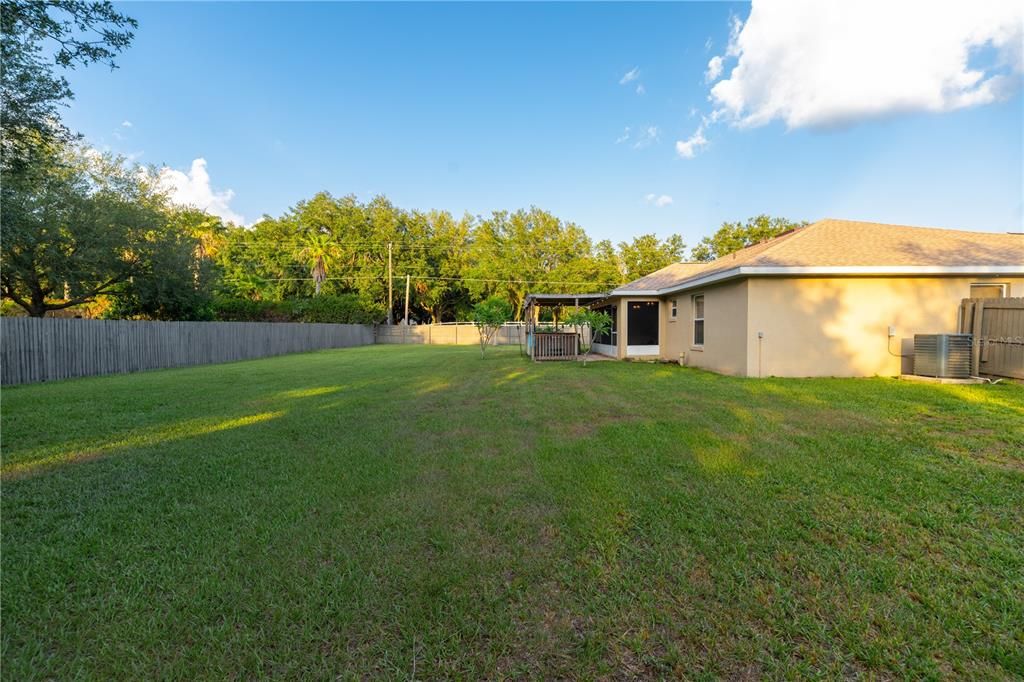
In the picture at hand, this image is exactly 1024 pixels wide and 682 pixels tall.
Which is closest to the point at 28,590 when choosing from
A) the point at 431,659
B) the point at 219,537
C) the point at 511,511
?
the point at 219,537

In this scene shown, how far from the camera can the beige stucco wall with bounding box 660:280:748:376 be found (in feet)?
30.7

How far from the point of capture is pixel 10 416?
19.0 ft

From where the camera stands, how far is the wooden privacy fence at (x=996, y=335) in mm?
7660

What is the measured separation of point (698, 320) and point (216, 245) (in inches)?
1498

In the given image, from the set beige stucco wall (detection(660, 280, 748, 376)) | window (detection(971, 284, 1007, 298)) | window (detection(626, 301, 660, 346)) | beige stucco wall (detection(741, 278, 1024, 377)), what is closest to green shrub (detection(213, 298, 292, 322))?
window (detection(626, 301, 660, 346))

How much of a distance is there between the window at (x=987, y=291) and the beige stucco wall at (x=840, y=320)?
0.20 m

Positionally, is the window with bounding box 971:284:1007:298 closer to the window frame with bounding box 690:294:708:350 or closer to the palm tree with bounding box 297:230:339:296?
the window frame with bounding box 690:294:708:350

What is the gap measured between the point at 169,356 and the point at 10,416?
31.8 feet

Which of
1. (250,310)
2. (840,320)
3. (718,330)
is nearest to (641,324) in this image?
(718,330)

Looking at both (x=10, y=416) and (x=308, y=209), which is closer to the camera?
(x=10, y=416)

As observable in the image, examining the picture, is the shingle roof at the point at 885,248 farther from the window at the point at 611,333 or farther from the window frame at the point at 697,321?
the window at the point at 611,333

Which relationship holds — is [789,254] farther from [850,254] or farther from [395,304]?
[395,304]

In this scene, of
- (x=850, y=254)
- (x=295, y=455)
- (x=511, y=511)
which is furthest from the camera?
(x=850, y=254)

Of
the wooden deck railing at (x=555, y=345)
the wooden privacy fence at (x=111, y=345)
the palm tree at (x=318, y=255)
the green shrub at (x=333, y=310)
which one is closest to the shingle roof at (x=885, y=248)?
the wooden deck railing at (x=555, y=345)
